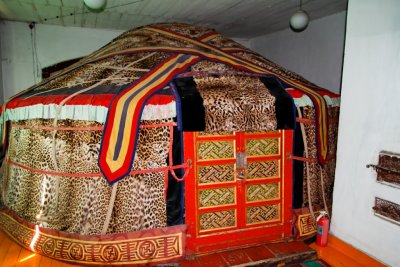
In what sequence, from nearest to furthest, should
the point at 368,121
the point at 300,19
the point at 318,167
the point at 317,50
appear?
the point at 368,121 < the point at 318,167 < the point at 300,19 < the point at 317,50

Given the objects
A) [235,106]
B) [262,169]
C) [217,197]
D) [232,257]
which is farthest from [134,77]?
[232,257]

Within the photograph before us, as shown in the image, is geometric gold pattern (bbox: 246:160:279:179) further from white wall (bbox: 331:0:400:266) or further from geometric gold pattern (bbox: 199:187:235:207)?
white wall (bbox: 331:0:400:266)

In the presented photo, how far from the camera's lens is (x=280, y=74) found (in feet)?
11.6

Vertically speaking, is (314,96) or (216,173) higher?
(314,96)

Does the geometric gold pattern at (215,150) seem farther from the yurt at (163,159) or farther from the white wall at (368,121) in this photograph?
the white wall at (368,121)

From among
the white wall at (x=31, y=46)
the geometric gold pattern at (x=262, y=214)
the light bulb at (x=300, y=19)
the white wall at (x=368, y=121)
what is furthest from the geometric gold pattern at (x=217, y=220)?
the white wall at (x=31, y=46)

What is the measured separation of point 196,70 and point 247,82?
0.58m

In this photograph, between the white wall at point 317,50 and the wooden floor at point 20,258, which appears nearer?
the wooden floor at point 20,258

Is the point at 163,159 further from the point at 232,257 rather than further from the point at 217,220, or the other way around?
the point at 232,257

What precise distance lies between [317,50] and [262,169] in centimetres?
283

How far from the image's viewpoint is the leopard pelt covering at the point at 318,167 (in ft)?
10.5

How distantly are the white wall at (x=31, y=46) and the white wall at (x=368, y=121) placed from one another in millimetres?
4613

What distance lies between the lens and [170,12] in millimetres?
4309

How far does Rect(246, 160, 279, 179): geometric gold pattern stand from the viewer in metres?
3.06
